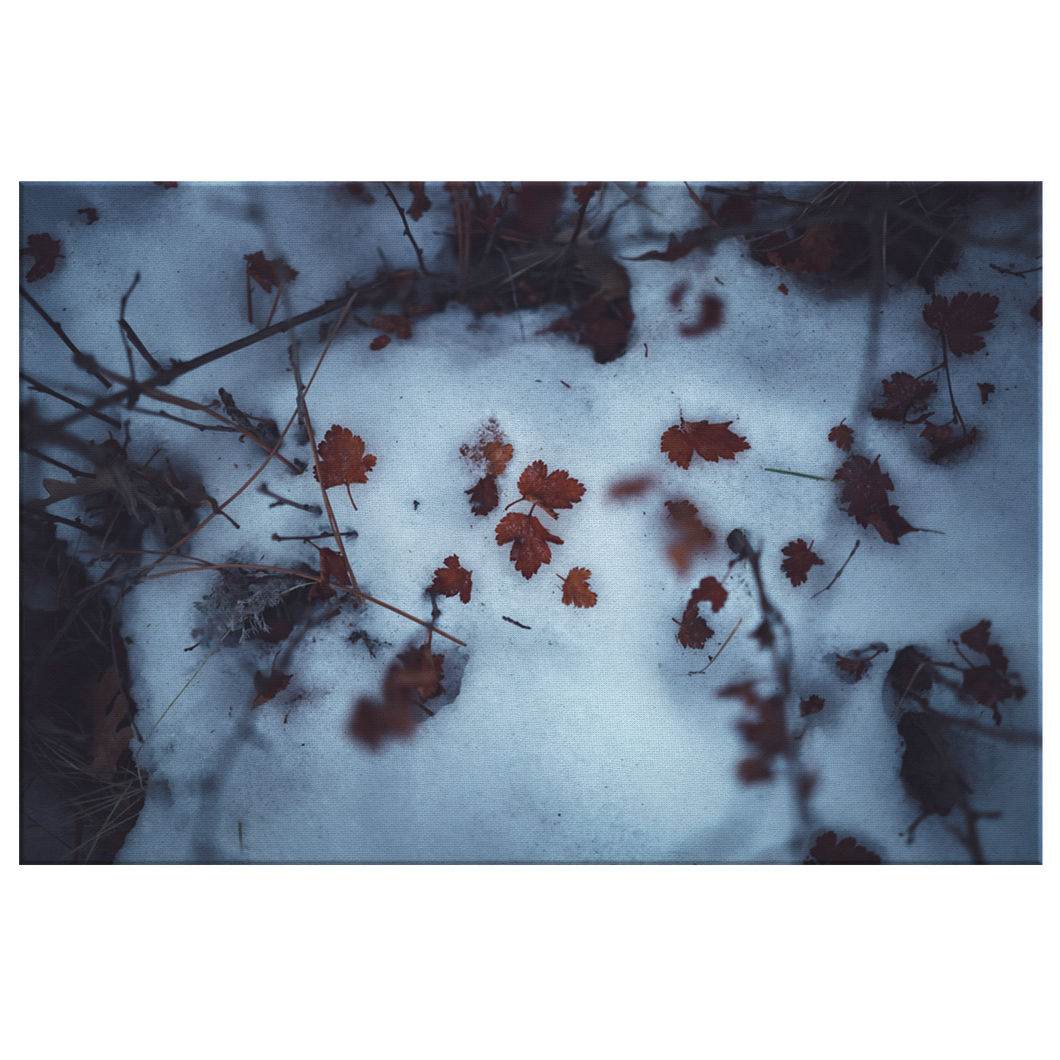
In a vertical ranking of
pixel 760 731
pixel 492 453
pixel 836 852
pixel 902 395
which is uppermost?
pixel 902 395

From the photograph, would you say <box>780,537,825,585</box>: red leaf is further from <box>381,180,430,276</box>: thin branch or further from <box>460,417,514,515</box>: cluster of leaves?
<box>381,180,430,276</box>: thin branch

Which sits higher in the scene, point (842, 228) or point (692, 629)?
point (842, 228)

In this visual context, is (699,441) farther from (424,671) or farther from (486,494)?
(424,671)

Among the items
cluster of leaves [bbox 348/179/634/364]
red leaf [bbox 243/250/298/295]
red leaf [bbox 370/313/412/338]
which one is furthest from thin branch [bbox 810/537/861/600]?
red leaf [bbox 243/250/298/295]

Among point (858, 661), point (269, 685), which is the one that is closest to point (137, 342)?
point (269, 685)

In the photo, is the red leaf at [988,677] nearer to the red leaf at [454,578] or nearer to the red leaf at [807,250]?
the red leaf at [807,250]

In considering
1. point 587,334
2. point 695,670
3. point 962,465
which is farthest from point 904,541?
point 587,334
